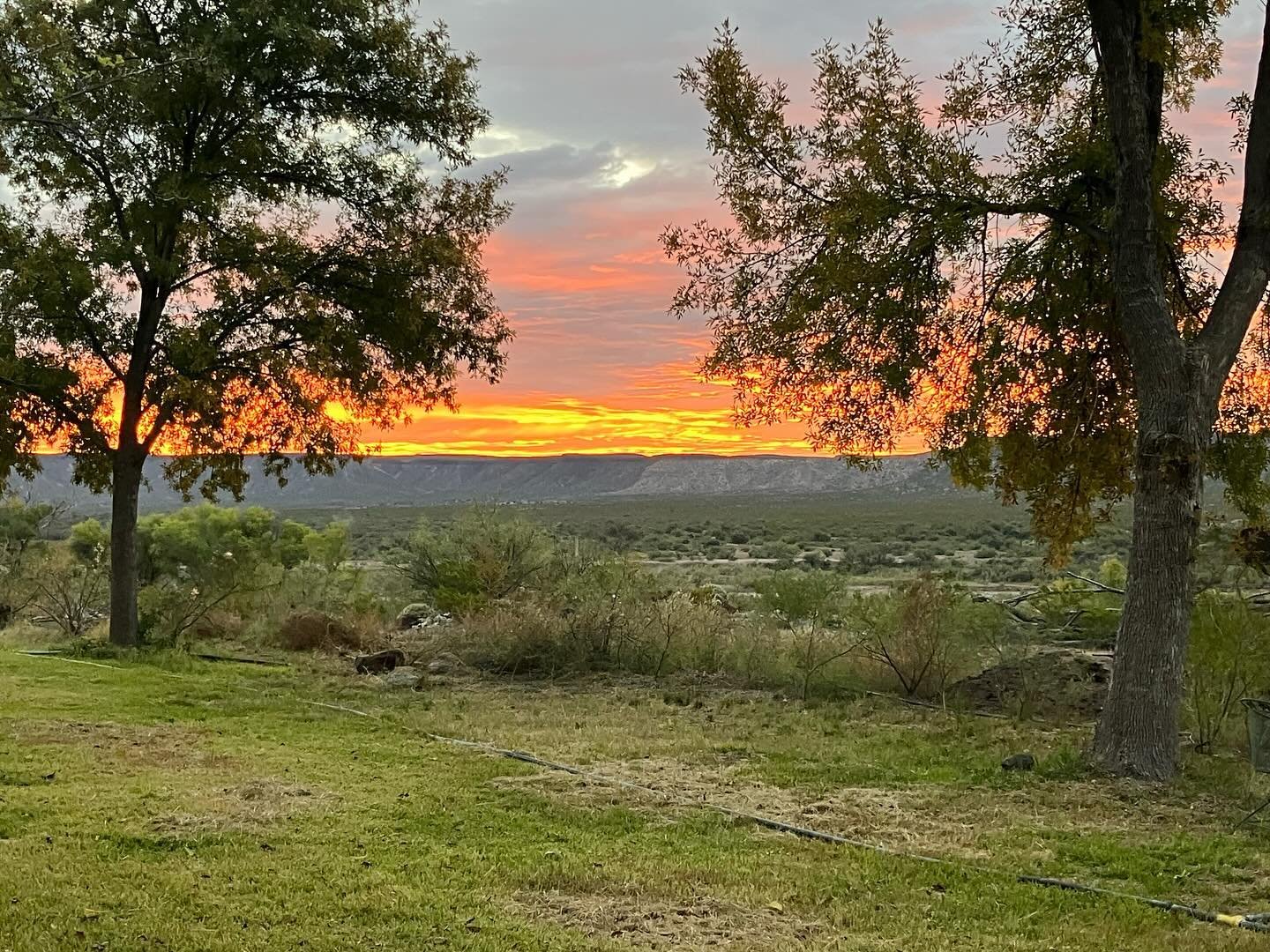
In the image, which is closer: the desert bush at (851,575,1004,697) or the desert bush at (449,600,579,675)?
the desert bush at (851,575,1004,697)

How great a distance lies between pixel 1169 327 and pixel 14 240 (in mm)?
13829

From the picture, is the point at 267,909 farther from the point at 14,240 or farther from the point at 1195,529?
the point at 14,240

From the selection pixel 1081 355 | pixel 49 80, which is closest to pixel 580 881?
pixel 1081 355

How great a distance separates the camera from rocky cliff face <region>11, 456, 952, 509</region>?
136 metres

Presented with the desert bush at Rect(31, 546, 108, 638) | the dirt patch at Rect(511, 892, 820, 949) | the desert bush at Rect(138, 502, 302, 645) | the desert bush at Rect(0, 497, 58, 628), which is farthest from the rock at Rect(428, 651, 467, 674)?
the dirt patch at Rect(511, 892, 820, 949)

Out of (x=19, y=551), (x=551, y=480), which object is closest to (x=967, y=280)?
(x=19, y=551)

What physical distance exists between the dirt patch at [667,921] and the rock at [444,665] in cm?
1022

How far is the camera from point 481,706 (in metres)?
12.3

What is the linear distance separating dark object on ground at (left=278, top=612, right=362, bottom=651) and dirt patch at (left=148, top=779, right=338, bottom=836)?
10.3 m

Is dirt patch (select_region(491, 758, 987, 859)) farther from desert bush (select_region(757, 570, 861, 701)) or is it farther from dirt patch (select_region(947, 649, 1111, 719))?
desert bush (select_region(757, 570, 861, 701))

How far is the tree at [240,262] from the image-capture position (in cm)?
1406

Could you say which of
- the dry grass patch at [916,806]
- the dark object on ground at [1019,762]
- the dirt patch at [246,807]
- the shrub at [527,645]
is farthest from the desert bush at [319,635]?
the dark object on ground at [1019,762]

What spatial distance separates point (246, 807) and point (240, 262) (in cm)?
964

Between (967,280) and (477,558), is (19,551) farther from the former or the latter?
(967,280)
